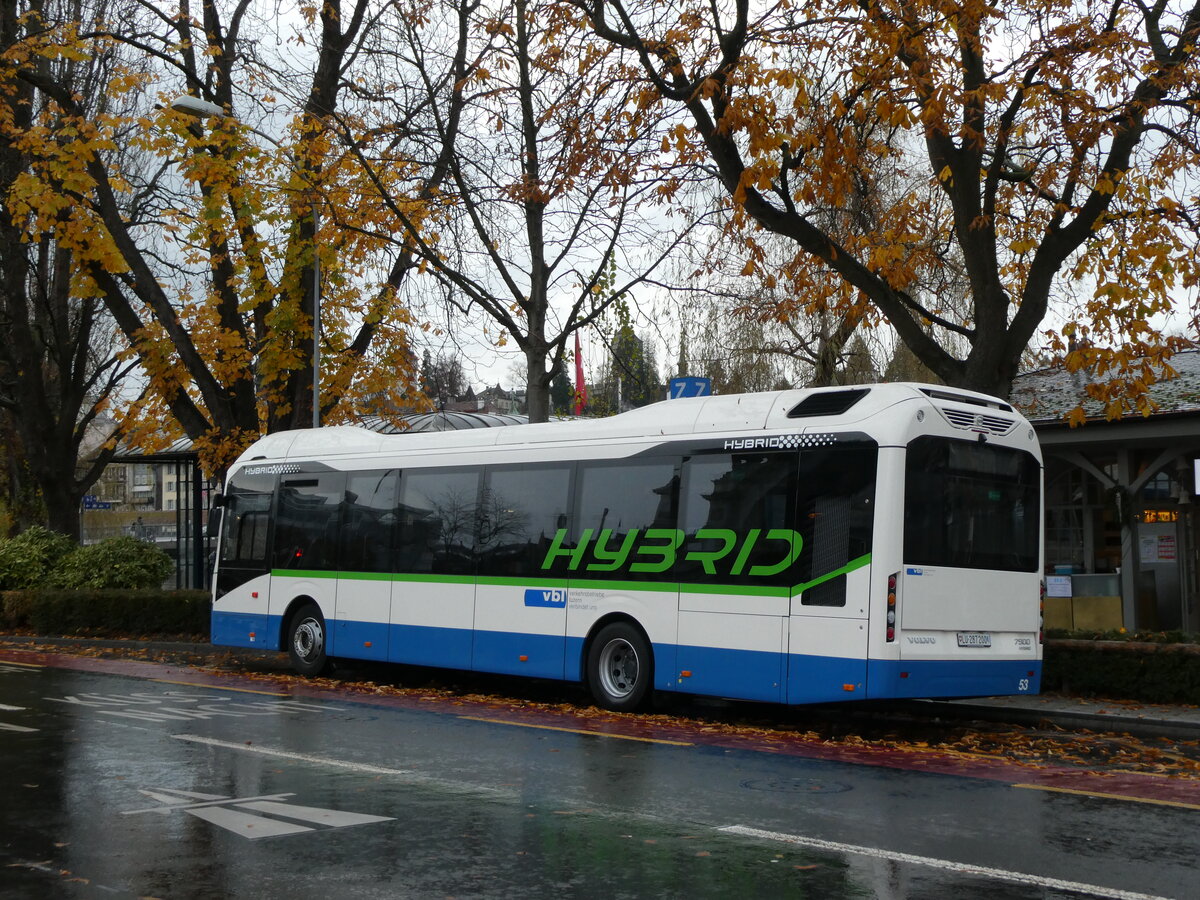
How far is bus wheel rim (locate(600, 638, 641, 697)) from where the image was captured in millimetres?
14141

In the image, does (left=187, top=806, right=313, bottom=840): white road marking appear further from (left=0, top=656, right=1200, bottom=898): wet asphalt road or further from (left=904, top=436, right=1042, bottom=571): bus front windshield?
(left=904, top=436, right=1042, bottom=571): bus front windshield

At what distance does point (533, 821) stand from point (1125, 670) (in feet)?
28.0

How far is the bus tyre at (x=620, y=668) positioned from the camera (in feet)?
45.4

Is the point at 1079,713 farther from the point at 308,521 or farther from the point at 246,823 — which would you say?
the point at 308,521

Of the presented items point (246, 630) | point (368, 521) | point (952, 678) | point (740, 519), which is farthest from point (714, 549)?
point (246, 630)

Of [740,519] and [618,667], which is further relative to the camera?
[618,667]

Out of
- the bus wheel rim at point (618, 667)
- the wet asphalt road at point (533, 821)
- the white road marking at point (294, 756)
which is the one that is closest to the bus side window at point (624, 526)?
the bus wheel rim at point (618, 667)

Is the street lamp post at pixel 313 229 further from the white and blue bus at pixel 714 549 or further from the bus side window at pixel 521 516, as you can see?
the bus side window at pixel 521 516

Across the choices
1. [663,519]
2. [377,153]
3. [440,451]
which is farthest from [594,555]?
[377,153]

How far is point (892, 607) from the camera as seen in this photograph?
11.6 meters

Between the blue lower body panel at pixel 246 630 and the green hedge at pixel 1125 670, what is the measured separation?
10570 mm

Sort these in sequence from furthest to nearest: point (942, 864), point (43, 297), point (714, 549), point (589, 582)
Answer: point (43, 297), point (589, 582), point (714, 549), point (942, 864)

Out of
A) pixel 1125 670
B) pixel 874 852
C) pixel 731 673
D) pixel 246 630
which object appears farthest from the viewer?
pixel 246 630

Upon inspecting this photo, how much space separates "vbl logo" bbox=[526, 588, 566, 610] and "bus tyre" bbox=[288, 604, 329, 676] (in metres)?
4.27
